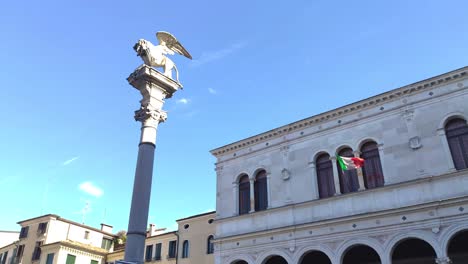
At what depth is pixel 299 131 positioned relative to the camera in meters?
21.9

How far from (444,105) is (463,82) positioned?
1.19 meters

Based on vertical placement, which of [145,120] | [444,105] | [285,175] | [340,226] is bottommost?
[340,226]

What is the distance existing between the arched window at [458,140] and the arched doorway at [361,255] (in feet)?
17.7

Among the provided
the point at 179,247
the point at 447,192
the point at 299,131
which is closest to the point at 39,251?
the point at 179,247

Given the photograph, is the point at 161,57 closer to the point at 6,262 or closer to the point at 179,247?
the point at 179,247

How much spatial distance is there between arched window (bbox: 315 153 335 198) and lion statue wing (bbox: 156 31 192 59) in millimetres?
9978

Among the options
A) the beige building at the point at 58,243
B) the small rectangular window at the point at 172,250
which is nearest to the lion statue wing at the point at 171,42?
the small rectangular window at the point at 172,250

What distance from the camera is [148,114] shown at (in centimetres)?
1212

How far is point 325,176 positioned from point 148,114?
11.2 meters

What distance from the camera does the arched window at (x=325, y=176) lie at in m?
20.1

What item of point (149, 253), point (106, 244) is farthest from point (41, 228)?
point (149, 253)

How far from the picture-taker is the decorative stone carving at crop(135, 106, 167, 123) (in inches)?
478

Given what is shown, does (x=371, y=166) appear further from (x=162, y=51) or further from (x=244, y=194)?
(x=162, y=51)

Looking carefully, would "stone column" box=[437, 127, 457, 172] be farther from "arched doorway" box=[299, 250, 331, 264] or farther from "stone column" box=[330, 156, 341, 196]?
"arched doorway" box=[299, 250, 331, 264]
